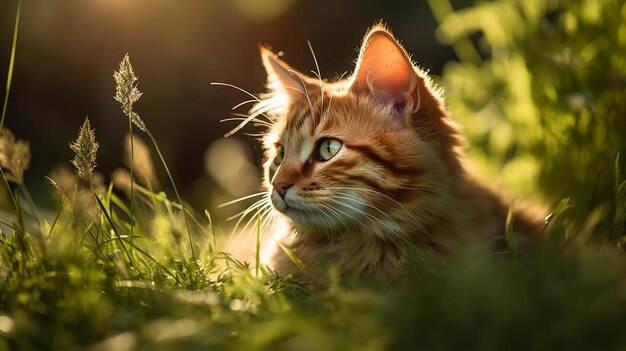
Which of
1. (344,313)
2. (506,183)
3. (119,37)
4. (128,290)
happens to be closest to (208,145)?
(119,37)

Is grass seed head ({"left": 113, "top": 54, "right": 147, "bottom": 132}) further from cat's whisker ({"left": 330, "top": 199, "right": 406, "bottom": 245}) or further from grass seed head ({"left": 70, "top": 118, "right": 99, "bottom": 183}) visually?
cat's whisker ({"left": 330, "top": 199, "right": 406, "bottom": 245})

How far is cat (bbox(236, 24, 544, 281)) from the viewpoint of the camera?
162 cm

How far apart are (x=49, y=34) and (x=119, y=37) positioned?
49cm

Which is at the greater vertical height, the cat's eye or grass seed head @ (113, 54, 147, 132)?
grass seed head @ (113, 54, 147, 132)

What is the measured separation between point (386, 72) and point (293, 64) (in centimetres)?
306

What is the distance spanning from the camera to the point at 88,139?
1.40m

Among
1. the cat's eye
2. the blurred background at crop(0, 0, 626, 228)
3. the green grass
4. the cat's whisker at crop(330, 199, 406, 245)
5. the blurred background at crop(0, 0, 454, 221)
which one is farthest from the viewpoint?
the blurred background at crop(0, 0, 454, 221)

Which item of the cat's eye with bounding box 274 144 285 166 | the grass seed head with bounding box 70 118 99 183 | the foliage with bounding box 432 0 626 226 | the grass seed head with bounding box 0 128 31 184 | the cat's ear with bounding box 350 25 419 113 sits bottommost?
the foliage with bounding box 432 0 626 226

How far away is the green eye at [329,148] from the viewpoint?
170cm

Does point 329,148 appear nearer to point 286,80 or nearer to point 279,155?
point 279,155

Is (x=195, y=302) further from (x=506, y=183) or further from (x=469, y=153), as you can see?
(x=469, y=153)

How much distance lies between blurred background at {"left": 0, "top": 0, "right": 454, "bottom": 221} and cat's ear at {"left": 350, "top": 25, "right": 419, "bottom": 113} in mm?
2055

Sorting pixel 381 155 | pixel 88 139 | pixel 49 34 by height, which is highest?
pixel 49 34

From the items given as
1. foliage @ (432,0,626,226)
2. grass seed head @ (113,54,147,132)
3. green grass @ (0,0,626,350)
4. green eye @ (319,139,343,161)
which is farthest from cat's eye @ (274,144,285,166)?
foliage @ (432,0,626,226)
